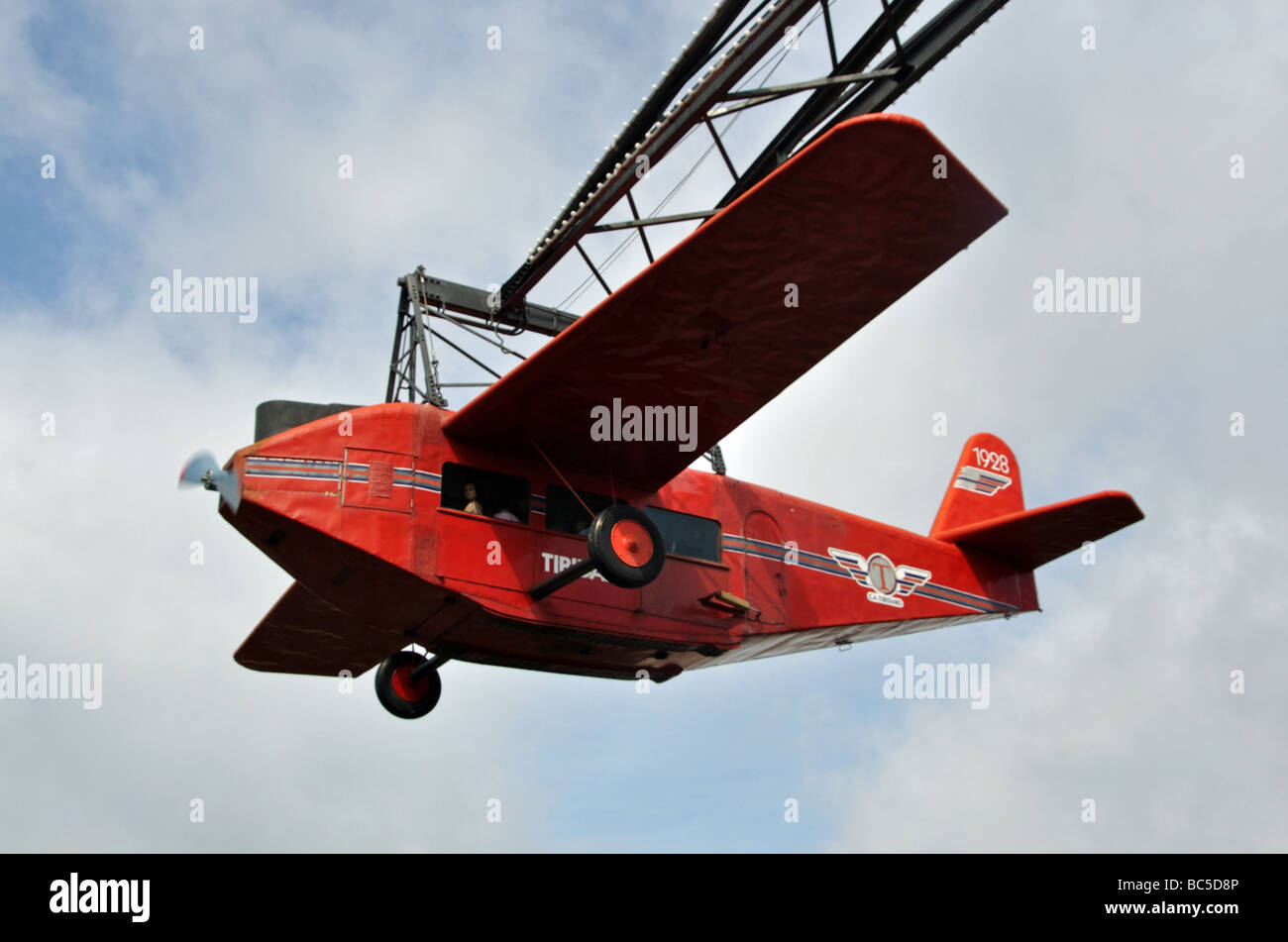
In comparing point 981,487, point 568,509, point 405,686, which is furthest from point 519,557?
point 981,487

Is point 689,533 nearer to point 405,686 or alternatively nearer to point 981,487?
point 405,686

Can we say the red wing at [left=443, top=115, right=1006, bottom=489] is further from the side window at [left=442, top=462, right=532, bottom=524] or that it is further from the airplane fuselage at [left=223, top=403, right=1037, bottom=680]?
the airplane fuselage at [left=223, top=403, right=1037, bottom=680]

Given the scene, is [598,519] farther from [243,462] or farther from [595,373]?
[243,462]

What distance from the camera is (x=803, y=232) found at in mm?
9875

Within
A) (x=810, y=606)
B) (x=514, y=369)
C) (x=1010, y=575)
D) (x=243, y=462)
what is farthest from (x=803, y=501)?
(x=243, y=462)

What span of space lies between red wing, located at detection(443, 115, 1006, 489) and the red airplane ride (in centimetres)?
2

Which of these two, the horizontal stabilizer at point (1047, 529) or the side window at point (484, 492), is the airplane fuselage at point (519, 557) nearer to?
the side window at point (484, 492)

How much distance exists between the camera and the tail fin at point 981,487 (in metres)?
17.4

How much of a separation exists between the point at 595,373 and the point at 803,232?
2.41 m

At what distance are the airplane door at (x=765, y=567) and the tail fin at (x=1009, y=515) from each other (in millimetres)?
3393

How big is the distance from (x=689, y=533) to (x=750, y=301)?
339 cm

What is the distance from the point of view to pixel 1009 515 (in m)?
16.3

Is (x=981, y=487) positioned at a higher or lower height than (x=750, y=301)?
lower

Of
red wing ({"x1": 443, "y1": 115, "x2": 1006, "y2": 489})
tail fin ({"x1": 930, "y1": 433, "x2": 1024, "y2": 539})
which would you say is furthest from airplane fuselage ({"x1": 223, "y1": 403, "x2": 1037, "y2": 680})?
tail fin ({"x1": 930, "y1": 433, "x2": 1024, "y2": 539})
